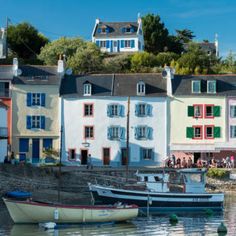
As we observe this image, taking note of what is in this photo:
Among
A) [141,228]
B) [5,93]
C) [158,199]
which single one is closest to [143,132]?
[5,93]

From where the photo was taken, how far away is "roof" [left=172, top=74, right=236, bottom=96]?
67250mm

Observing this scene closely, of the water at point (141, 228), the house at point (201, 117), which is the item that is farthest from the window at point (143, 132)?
the water at point (141, 228)

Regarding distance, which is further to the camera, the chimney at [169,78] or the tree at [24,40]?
the tree at [24,40]

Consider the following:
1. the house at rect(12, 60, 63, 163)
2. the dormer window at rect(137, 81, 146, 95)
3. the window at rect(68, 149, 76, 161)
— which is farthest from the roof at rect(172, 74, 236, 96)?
the house at rect(12, 60, 63, 163)

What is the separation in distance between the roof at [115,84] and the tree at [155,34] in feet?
128

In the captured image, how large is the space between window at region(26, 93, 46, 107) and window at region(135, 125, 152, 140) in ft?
31.8

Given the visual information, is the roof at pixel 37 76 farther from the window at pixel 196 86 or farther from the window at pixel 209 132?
the window at pixel 209 132

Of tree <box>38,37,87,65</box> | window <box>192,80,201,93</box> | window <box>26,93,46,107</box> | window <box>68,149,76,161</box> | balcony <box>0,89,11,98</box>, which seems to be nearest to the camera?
window <box>68,149,76,161</box>

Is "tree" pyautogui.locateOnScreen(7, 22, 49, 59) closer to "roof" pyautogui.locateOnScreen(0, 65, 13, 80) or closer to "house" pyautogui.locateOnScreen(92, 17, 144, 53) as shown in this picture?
"house" pyautogui.locateOnScreen(92, 17, 144, 53)

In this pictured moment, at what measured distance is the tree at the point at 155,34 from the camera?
352ft

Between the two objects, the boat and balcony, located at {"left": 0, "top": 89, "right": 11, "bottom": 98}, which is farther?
balcony, located at {"left": 0, "top": 89, "right": 11, "bottom": 98}

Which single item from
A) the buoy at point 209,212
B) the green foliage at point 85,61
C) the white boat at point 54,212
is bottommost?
the buoy at point 209,212

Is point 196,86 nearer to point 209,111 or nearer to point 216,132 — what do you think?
point 209,111

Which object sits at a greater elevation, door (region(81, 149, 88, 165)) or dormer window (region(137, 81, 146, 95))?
dormer window (region(137, 81, 146, 95))
